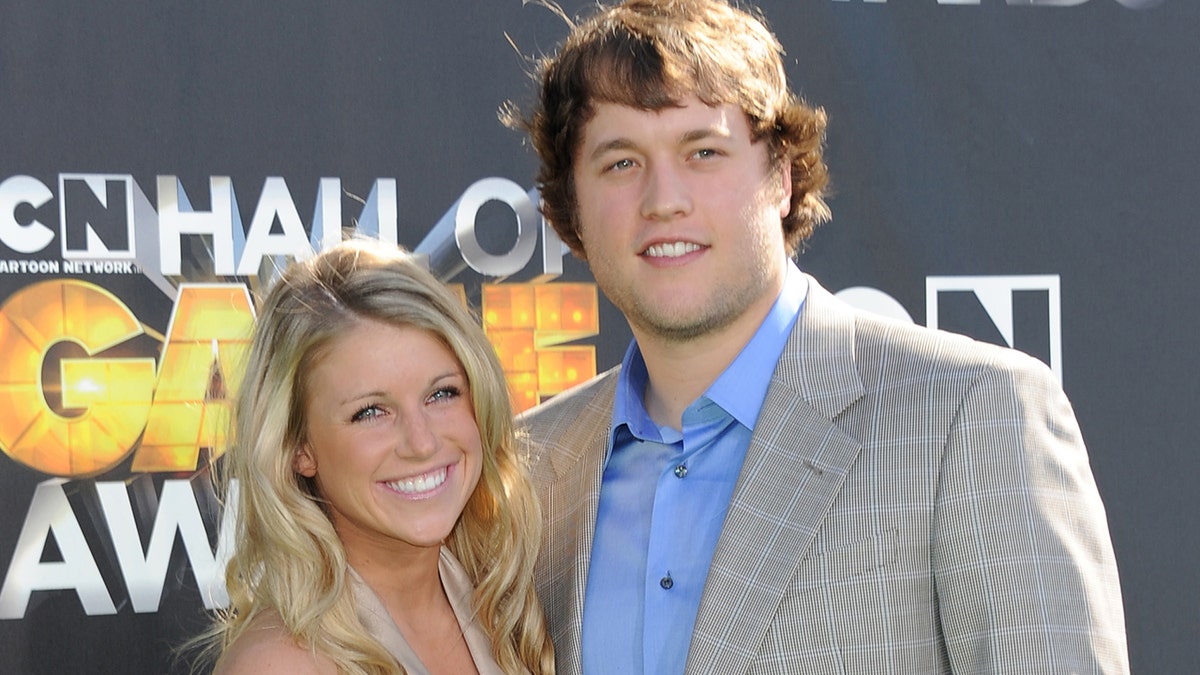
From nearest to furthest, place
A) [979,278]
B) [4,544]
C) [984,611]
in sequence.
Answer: [984,611]
[4,544]
[979,278]

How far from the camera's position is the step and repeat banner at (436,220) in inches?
98.3

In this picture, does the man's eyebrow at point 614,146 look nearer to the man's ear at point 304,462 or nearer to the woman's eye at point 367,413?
the woman's eye at point 367,413

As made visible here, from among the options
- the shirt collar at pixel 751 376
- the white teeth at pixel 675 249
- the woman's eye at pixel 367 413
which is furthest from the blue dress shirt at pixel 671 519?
the woman's eye at pixel 367 413

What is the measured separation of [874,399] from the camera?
1.82m

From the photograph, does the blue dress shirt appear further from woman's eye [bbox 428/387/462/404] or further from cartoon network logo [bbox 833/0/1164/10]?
cartoon network logo [bbox 833/0/1164/10]

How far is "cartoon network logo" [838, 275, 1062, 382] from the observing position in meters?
2.88

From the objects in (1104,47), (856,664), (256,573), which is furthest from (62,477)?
(1104,47)

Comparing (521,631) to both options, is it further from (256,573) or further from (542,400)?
(542,400)

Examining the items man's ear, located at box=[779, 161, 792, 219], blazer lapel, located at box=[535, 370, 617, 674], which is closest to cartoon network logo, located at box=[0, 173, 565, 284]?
blazer lapel, located at box=[535, 370, 617, 674]

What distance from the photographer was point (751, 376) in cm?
196

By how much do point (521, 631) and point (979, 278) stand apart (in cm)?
144

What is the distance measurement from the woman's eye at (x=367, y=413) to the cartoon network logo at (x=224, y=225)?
0.70 m

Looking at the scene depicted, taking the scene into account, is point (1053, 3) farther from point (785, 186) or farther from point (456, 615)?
point (456, 615)

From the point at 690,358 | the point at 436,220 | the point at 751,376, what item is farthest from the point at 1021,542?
the point at 436,220
